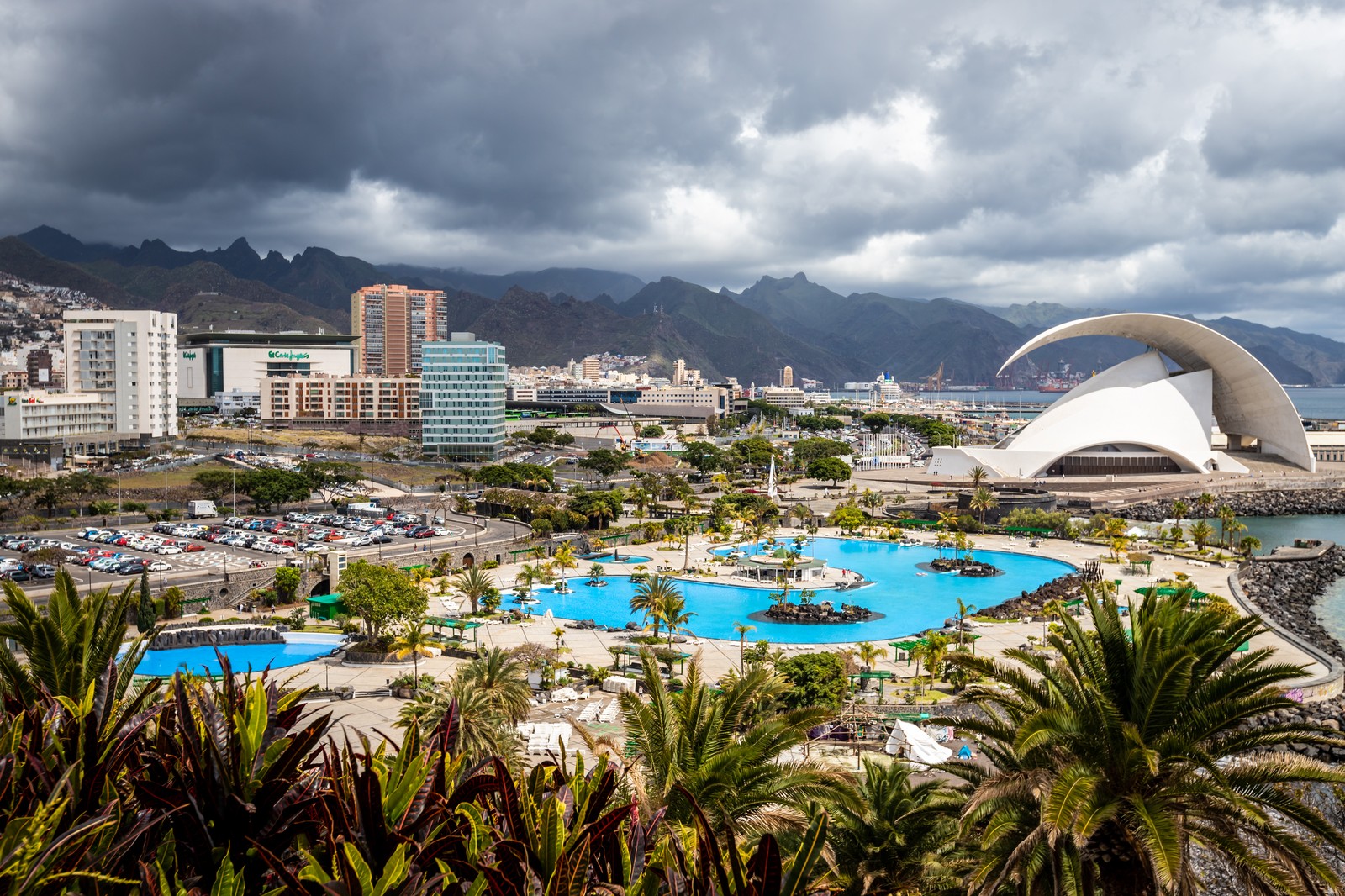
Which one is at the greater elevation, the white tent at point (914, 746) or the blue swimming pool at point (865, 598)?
the white tent at point (914, 746)

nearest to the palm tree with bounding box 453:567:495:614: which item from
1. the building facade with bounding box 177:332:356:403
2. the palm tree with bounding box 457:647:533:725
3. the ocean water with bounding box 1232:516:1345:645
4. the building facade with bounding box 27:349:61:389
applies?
the palm tree with bounding box 457:647:533:725

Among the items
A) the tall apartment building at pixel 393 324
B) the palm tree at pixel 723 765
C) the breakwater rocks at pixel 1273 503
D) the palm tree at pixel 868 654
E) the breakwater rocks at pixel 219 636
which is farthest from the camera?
the tall apartment building at pixel 393 324

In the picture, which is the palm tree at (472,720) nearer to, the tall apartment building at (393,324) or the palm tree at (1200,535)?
the palm tree at (1200,535)

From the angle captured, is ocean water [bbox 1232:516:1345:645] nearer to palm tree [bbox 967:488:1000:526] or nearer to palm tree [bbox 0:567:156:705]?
palm tree [bbox 967:488:1000:526]

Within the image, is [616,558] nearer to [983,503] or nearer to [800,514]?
[800,514]

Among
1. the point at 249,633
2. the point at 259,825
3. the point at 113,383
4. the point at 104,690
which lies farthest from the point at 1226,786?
the point at 113,383

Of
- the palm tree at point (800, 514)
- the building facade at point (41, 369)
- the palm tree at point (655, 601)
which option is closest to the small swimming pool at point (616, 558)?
the palm tree at point (655, 601)
